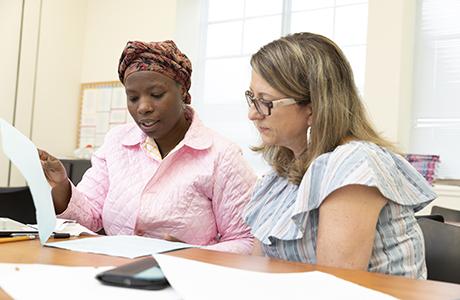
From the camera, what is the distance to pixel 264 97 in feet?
4.12

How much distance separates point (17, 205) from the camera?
6.64 feet

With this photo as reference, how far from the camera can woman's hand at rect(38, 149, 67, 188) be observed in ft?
4.30

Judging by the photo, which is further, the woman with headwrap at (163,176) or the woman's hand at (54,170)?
the woman with headwrap at (163,176)

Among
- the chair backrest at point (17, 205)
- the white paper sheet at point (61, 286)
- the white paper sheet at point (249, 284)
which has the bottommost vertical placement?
the chair backrest at point (17, 205)

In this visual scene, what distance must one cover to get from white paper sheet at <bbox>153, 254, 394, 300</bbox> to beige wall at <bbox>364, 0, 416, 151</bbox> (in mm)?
2753

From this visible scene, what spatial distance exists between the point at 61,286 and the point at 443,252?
3.00 feet

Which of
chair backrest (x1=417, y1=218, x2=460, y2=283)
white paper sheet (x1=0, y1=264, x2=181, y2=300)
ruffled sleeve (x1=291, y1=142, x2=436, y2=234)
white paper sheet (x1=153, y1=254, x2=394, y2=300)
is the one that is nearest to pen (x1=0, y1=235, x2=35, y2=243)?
white paper sheet (x1=0, y1=264, x2=181, y2=300)

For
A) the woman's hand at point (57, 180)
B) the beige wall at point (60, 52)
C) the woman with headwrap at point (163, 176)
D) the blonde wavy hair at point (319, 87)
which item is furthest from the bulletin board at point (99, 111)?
the blonde wavy hair at point (319, 87)

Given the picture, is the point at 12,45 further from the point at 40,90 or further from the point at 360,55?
the point at 360,55

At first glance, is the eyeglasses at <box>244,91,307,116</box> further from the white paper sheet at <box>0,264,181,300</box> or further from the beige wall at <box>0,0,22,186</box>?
the beige wall at <box>0,0,22,186</box>

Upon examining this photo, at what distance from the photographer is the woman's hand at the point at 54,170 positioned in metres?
1.31

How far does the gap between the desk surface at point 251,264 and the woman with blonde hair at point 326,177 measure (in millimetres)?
177

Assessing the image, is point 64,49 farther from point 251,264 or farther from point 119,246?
point 251,264

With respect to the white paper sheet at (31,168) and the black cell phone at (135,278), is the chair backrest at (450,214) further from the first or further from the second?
the black cell phone at (135,278)
